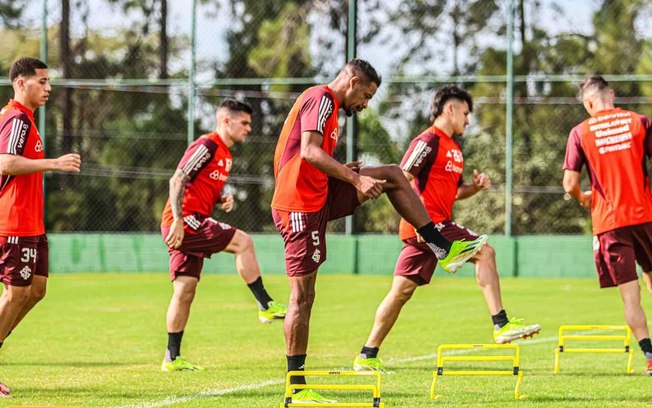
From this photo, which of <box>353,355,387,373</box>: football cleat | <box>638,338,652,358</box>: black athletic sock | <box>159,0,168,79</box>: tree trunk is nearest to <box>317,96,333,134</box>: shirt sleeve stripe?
<box>353,355,387,373</box>: football cleat

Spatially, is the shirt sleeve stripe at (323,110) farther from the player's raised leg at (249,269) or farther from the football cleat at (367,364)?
the player's raised leg at (249,269)

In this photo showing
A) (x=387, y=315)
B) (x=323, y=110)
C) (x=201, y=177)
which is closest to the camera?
(x=323, y=110)

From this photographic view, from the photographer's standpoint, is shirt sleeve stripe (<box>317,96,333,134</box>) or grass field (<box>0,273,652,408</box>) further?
grass field (<box>0,273,652,408</box>)

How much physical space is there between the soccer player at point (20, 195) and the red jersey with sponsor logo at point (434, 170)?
116 inches

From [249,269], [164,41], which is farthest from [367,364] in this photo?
[164,41]

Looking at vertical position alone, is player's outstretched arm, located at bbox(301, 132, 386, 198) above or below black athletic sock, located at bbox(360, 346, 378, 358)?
above

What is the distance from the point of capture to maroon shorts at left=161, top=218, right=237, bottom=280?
33.9 feet

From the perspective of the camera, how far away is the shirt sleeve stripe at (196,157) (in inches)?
408

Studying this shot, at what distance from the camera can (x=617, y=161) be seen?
9.49 m

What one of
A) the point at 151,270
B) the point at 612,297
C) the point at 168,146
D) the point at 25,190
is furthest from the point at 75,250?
the point at 25,190

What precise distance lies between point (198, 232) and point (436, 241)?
2.95 metres

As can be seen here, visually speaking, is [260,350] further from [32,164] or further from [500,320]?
[32,164]

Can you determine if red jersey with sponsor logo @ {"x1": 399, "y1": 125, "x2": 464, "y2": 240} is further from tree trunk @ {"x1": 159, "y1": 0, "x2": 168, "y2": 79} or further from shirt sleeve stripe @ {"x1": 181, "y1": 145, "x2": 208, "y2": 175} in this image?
tree trunk @ {"x1": 159, "y1": 0, "x2": 168, "y2": 79}

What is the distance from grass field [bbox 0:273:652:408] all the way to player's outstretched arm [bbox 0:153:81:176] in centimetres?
159
